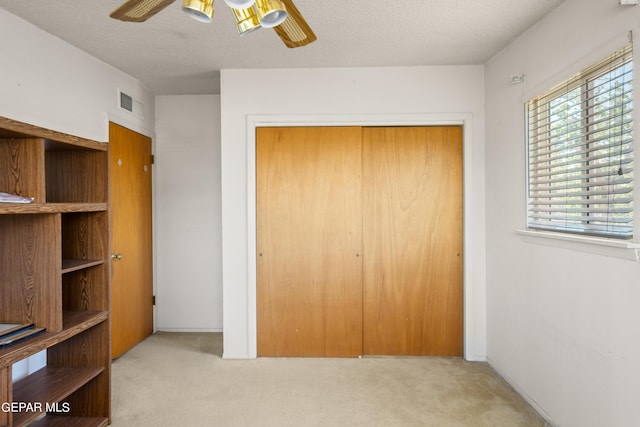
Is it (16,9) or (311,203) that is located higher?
(16,9)

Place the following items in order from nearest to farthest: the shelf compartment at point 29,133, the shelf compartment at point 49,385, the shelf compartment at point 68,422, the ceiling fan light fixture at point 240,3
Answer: the ceiling fan light fixture at point 240,3 → the shelf compartment at point 29,133 → the shelf compartment at point 49,385 → the shelf compartment at point 68,422

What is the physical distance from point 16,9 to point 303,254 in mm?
2456

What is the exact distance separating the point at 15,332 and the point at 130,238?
5.60 feet

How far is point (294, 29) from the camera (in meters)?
1.44

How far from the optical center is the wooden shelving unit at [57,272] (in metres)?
1.71

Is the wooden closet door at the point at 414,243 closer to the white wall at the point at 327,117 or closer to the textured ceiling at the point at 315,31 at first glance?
the white wall at the point at 327,117

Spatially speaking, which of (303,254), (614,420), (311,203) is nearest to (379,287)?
(303,254)

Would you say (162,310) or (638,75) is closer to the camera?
(638,75)

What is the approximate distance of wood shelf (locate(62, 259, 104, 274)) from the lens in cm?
190

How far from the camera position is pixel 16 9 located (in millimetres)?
2115

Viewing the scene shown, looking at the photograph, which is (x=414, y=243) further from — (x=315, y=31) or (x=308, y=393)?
(x=315, y=31)

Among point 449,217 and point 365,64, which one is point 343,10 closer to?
point 365,64

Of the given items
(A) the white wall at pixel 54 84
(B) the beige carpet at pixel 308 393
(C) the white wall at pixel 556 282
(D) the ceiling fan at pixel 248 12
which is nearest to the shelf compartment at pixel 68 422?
(B) the beige carpet at pixel 308 393

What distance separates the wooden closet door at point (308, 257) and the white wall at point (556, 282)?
44.6 inches
